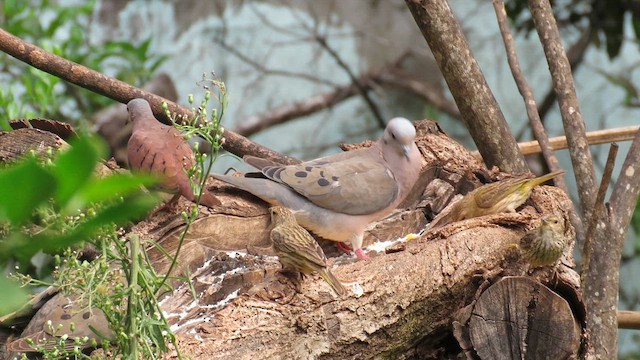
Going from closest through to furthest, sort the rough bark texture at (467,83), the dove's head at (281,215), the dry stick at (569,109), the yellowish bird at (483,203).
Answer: the dove's head at (281,215) < the yellowish bird at (483,203) < the rough bark texture at (467,83) < the dry stick at (569,109)

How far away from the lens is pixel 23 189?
1.38 feet

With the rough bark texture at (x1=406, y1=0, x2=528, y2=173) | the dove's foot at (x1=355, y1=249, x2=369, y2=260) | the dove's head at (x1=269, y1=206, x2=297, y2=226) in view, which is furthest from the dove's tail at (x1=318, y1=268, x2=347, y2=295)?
the rough bark texture at (x1=406, y1=0, x2=528, y2=173)

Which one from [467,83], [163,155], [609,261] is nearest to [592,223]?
[609,261]

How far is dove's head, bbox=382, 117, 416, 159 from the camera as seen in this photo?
2768mm

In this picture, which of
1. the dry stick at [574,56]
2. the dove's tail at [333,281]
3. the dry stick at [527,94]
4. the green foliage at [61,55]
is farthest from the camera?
the dry stick at [574,56]

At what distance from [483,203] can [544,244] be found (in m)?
0.38

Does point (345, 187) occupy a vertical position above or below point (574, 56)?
below

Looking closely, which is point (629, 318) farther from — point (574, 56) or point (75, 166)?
point (75, 166)

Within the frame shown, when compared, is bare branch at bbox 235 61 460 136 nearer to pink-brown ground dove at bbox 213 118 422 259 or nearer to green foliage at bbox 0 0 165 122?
green foliage at bbox 0 0 165 122

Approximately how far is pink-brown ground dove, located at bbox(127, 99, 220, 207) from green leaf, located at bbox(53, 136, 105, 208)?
6.69 ft

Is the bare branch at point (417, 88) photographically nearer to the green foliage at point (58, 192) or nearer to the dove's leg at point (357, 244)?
the dove's leg at point (357, 244)

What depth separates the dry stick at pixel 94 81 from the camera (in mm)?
3062

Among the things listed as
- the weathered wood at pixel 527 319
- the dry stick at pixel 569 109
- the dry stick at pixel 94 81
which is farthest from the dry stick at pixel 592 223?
→ the dry stick at pixel 94 81

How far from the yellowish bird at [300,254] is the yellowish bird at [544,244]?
67cm
